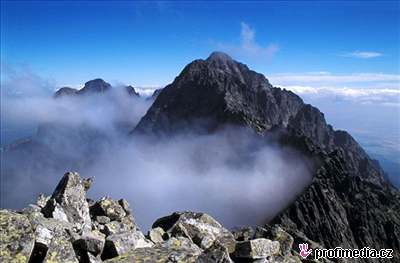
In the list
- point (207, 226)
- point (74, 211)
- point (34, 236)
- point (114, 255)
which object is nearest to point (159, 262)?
point (114, 255)

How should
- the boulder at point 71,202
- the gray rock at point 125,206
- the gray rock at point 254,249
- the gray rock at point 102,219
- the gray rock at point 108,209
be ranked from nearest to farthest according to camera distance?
the gray rock at point 254,249 → the boulder at point 71,202 → the gray rock at point 102,219 → the gray rock at point 108,209 → the gray rock at point 125,206

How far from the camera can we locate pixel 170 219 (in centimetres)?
3834

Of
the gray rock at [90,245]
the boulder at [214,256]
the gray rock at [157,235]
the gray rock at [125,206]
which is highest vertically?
the boulder at [214,256]

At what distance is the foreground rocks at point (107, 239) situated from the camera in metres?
20.4

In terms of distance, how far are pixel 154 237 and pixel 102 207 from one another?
32.1 feet

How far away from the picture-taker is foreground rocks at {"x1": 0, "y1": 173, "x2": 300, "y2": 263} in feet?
67.1

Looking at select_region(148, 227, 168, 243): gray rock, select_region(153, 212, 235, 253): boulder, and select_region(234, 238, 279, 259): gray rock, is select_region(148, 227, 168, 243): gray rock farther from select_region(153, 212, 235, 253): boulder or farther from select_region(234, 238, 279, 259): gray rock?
select_region(234, 238, 279, 259): gray rock

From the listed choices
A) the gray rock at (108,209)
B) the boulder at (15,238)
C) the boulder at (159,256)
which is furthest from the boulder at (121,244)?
the gray rock at (108,209)

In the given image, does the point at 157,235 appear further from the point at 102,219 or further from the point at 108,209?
the point at 108,209

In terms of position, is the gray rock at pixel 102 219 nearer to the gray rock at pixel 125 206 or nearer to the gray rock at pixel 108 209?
the gray rock at pixel 108 209

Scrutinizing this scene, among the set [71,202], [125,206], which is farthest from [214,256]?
[125,206]

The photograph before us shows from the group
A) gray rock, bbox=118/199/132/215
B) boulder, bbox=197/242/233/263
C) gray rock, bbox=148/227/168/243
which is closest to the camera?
boulder, bbox=197/242/233/263

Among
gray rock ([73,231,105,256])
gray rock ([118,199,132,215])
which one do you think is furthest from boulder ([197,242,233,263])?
gray rock ([118,199,132,215])

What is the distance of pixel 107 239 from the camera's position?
23719 mm
